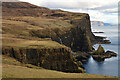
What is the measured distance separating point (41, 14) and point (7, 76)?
159 m

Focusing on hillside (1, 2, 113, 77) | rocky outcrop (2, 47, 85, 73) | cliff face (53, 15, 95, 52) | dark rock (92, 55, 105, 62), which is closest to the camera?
rocky outcrop (2, 47, 85, 73)

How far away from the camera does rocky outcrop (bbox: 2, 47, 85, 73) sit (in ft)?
209

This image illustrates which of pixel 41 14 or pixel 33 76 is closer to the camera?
pixel 33 76

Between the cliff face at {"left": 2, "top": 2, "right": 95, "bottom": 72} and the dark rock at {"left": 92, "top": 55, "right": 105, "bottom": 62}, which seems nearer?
the cliff face at {"left": 2, "top": 2, "right": 95, "bottom": 72}

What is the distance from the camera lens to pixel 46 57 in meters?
69.8

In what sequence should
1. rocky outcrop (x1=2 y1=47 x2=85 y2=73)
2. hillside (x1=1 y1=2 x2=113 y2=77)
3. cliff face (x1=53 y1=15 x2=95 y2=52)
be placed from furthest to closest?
cliff face (x1=53 y1=15 x2=95 y2=52)
hillside (x1=1 y1=2 x2=113 y2=77)
rocky outcrop (x1=2 y1=47 x2=85 y2=73)

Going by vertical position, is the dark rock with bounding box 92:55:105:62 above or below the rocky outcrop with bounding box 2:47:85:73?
below

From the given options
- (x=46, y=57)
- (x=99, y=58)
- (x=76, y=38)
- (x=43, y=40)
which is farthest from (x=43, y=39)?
(x=76, y=38)

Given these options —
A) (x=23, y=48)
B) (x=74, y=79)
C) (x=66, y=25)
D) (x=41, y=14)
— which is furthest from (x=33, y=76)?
(x=41, y=14)

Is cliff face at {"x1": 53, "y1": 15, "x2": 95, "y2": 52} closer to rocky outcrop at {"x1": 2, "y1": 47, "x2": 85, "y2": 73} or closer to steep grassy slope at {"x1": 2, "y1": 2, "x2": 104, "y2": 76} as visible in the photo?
steep grassy slope at {"x1": 2, "y1": 2, "x2": 104, "y2": 76}

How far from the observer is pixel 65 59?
245ft

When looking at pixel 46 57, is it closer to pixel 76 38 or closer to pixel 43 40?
pixel 43 40

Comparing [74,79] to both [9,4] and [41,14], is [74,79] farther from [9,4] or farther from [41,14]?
[9,4]

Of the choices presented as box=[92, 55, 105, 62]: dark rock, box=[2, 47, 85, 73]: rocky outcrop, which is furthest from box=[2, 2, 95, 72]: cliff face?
box=[92, 55, 105, 62]: dark rock
